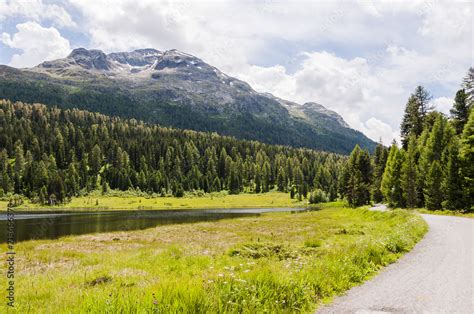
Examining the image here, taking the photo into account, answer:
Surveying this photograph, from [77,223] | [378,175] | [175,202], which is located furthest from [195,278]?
[175,202]

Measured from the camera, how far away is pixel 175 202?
166 m

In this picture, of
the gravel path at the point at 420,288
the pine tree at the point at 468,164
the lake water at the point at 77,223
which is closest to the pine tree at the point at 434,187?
the pine tree at the point at 468,164

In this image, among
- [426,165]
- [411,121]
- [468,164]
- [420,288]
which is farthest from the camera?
[411,121]

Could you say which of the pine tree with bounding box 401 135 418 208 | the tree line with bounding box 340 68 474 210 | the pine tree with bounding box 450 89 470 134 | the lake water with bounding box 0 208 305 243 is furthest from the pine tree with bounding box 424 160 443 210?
the lake water with bounding box 0 208 305 243

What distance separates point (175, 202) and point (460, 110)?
414 feet

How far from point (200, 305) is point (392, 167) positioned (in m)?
81.6

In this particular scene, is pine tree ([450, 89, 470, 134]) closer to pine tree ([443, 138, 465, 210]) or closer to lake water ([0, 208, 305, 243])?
pine tree ([443, 138, 465, 210])

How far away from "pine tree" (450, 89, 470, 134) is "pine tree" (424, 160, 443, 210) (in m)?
25.3

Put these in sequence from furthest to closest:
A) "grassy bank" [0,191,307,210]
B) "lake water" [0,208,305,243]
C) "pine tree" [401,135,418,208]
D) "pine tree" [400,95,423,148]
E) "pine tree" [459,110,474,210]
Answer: "grassy bank" [0,191,307,210] < "pine tree" [400,95,423,148] < "pine tree" [401,135,418,208] < "pine tree" [459,110,474,210] < "lake water" [0,208,305,243]

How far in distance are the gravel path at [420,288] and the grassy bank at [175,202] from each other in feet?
435

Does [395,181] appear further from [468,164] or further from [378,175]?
[378,175]

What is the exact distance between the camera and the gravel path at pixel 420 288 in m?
10.6

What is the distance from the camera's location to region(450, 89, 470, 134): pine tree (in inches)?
3059

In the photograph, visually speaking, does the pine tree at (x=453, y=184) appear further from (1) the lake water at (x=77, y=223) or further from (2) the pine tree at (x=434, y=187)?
(1) the lake water at (x=77, y=223)
